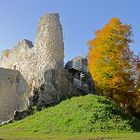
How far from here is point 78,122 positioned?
85.9 feet

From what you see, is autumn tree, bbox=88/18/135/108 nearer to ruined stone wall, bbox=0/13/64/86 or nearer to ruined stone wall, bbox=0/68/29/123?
ruined stone wall, bbox=0/13/64/86

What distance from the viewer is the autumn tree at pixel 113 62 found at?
38.3 meters

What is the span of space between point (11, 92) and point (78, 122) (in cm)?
1337

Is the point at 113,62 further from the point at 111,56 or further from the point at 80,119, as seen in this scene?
the point at 80,119

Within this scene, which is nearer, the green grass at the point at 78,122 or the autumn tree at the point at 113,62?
the green grass at the point at 78,122

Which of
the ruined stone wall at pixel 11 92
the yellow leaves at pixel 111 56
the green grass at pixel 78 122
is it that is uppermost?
the yellow leaves at pixel 111 56

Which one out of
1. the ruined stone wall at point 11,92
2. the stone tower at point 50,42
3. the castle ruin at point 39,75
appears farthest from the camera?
the ruined stone wall at point 11,92

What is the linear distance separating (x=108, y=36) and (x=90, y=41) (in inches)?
85.2

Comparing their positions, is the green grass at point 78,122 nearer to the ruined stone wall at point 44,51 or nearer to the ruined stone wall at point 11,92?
the ruined stone wall at point 44,51

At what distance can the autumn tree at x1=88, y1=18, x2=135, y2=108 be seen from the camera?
126ft

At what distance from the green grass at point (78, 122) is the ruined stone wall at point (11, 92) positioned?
7.19m

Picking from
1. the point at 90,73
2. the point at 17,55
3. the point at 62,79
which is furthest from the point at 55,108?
the point at 17,55

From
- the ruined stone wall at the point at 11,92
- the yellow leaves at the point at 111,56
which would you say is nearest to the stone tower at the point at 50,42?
the ruined stone wall at the point at 11,92

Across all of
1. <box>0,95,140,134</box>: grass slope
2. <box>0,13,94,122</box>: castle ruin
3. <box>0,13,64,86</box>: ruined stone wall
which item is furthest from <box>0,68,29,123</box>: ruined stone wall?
<box>0,95,140,134</box>: grass slope
